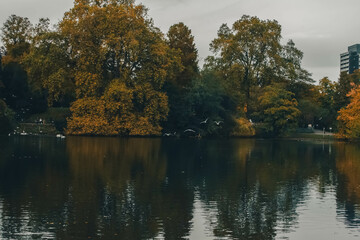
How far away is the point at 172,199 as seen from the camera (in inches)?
966

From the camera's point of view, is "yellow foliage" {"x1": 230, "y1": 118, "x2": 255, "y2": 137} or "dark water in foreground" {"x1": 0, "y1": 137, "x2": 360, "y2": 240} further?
"yellow foliage" {"x1": 230, "y1": 118, "x2": 255, "y2": 137}

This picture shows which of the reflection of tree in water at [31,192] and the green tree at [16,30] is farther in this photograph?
the green tree at [16,30]

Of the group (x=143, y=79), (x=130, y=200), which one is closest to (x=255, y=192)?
(x=130, y=200)

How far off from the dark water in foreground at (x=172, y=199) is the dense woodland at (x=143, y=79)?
3956cm

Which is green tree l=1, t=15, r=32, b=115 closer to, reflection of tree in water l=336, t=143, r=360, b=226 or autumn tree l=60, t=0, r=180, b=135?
autumn tree l=60, t=0, r=180, b=135

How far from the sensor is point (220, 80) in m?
90.7

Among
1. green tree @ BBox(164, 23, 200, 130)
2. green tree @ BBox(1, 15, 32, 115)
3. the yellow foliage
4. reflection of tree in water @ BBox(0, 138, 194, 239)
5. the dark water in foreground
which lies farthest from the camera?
the yellow foliage

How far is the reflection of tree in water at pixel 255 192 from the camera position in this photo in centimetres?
1955

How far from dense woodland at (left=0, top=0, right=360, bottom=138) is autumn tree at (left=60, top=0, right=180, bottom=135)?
149 millimetres

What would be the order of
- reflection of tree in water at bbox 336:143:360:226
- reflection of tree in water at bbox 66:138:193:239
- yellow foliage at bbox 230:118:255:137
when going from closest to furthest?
reflection of tree in water at bbox 66:138:193:239 < reflection of tree in water at bbox 336:143:360:226 < yellow foliage at bbox 230:118:255:137

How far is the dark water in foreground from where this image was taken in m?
18.5

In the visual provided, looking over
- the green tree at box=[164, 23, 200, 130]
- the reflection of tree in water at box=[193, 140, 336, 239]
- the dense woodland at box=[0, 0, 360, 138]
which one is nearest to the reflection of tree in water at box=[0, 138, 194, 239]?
the reflection of tree in water at box=[193, 140, 336, 239]

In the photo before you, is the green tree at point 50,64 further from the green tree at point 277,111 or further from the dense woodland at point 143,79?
the green tree at point 277,111

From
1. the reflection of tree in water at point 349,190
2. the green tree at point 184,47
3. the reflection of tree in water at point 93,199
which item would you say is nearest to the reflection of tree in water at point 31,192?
the reflection of tree in water at point 93,199
